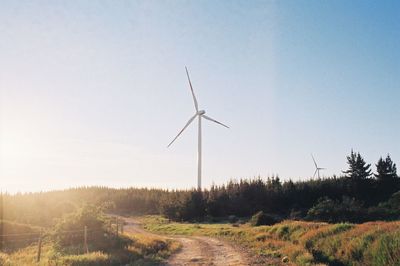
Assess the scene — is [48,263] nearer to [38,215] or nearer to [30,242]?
[30,242]

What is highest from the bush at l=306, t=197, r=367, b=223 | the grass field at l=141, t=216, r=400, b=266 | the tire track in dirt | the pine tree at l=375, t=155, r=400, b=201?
the pine tree at l=375, t=155, r=400, b=201

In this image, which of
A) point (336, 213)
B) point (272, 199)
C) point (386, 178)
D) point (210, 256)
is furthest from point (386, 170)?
point (210, 256)

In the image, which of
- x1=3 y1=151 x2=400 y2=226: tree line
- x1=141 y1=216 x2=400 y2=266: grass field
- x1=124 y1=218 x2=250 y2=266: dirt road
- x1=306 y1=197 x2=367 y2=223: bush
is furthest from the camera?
x1=3 y1=151 x2=400 y2=226: tree line

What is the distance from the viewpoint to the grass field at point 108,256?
2517cm

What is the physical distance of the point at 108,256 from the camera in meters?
27.8

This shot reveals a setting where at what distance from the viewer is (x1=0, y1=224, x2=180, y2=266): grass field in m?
25.2

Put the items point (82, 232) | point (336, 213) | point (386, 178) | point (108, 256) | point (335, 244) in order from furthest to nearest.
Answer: point (386, 178), point (336, 213), point (82, 232), point (108, 256), point (335, 244)

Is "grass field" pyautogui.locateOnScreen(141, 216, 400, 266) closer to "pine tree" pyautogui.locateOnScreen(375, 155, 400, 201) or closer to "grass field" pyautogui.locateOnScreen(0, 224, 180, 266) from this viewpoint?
"grass field" pyautogui.locateOnScreen(0, 224, 180, 266)

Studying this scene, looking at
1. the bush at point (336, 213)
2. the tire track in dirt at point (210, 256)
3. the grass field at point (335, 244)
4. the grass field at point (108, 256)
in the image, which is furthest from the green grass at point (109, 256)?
the bush at point (336, 213)

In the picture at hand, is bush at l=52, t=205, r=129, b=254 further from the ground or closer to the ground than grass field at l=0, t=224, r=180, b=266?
further from the ground

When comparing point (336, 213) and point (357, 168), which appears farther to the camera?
point (357, 168)

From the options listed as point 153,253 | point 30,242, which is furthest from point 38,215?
point 153,253

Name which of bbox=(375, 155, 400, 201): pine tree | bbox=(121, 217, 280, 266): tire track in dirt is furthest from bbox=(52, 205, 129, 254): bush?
bbox=(375, 155, 400, 201): pine tree

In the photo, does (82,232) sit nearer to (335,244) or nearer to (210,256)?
(210,256)
